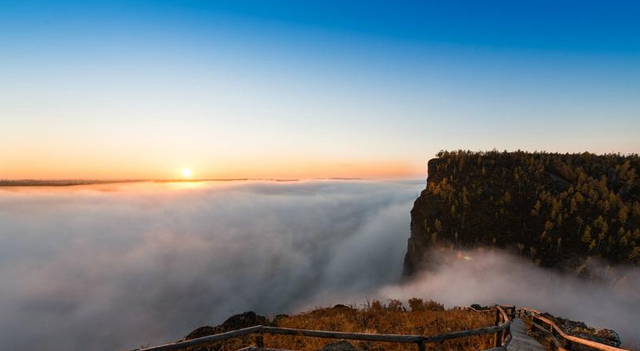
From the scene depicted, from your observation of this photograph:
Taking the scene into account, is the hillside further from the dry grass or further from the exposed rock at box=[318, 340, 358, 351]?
the exposed rock at box=[318, 340, 358, 351]

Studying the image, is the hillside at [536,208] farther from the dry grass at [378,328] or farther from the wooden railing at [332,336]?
the wooden railing at [332,336]

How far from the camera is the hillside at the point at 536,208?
40594mm

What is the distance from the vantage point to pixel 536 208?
45844mm

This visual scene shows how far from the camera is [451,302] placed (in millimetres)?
42812

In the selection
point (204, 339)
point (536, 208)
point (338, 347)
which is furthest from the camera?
point (536, 208)

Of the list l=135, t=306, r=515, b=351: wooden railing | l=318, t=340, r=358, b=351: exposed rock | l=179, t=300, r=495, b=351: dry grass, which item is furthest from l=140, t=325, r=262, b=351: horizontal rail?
l=318, t=340, r=358, b=351: exposed rock

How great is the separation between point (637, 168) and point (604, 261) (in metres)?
29.8

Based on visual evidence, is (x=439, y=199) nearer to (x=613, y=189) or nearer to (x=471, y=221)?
(x=471, y=221)

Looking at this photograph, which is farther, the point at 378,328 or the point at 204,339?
the point at 378,328

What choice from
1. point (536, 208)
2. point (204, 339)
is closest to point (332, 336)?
point (204, 339)

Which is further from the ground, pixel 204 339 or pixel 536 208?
pixel 204 339

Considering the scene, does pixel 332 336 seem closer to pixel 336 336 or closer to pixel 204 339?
pixel 336 336

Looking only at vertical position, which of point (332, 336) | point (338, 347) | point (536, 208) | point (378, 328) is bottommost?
point (378, 328)

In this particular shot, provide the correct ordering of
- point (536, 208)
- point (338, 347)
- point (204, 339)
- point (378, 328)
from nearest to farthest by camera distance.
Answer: point (204, 339) → point (338, 347) → point (378, 328) → point (536, 208)
